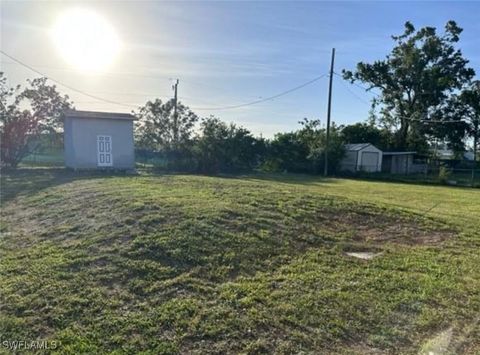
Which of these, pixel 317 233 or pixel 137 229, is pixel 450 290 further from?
pixel 137 229

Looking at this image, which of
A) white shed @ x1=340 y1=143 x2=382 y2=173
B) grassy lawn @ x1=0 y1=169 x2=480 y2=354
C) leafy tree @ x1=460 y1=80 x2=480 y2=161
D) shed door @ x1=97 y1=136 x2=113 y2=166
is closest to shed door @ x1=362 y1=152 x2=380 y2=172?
white shed @ x1=340 y1=143 x2=382 y2=173

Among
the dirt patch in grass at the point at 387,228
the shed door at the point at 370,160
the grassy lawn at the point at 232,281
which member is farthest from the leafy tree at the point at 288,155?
the grassy lawn at the point at 232,281

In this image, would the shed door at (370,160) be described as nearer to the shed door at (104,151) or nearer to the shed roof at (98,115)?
the shed roof at (98,115)

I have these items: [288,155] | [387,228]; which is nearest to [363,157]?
[288,155]

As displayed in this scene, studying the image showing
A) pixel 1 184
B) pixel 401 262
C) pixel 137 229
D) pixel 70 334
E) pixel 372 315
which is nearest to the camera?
pixel 70 334

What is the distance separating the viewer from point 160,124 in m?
28.9

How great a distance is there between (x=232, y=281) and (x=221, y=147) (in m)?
20.4

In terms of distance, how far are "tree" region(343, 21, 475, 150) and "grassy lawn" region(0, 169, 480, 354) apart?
31685 mm

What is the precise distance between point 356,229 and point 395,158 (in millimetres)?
32796

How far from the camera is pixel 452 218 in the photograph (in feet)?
27.8

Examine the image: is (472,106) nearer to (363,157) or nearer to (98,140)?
(363,157)

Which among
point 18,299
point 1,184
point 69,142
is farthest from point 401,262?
point 69,142

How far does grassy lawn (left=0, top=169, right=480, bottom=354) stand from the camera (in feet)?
10.1

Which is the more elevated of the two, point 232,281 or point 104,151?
point 104,151
